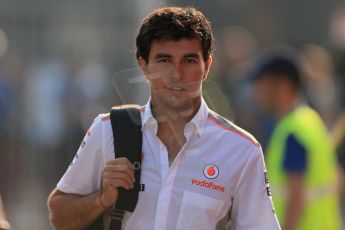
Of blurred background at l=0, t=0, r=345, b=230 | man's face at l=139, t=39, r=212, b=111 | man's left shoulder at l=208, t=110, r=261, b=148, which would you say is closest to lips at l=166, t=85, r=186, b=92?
man's face at l=139, t=39, r=212, b=111

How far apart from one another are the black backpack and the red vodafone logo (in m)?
0.29

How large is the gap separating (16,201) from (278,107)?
304 inches

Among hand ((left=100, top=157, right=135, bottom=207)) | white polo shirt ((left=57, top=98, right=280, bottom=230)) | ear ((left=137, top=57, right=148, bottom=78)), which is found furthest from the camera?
ear ((left=137, top=57, right=148, bottom=78))

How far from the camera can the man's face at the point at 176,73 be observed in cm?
497

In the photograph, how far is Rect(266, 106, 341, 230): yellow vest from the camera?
764 centimetres

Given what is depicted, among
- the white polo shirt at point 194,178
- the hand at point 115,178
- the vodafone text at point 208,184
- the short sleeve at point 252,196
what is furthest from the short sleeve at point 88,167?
the short sleeve at point 252,196

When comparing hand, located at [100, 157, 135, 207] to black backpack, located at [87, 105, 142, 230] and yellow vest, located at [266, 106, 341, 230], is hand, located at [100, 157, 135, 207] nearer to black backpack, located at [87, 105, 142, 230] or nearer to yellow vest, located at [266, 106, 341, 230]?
black backpack, located at [87, 105, 142, 230]

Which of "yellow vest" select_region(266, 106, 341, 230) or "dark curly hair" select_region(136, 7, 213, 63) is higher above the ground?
"dark curly hair" select_region(136, 7, 213, 63)

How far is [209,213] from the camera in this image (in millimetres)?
4945

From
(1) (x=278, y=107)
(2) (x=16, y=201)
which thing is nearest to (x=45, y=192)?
(2) (x=16, y=201)

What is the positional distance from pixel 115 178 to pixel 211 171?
0.45 m

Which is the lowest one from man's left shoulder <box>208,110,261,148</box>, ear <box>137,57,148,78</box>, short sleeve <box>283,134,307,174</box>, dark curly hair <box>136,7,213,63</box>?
short sleeve <box>283,134,307,174</box>

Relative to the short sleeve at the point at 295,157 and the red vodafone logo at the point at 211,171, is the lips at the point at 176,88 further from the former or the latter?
the short sleeve at the point at 295,157

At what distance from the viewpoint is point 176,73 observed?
4.97m
